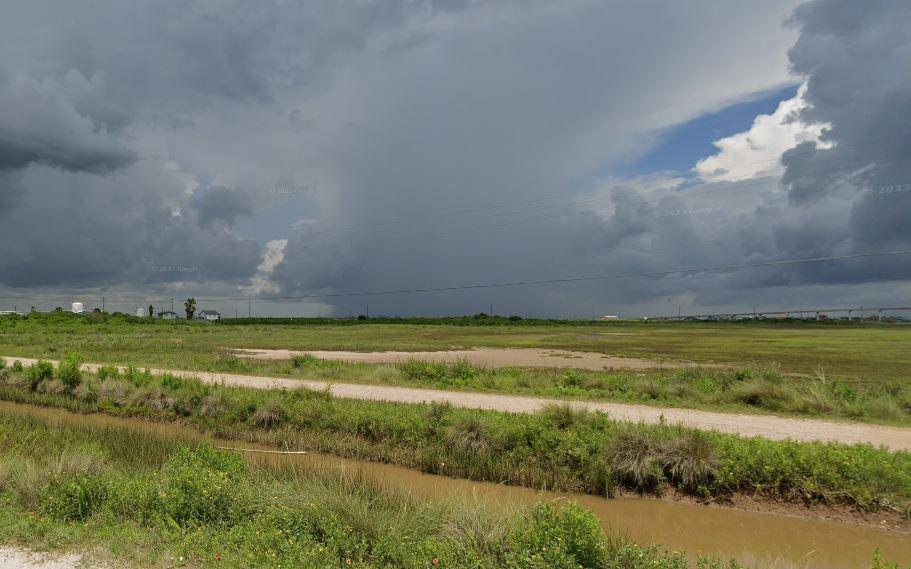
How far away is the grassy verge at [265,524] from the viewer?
225 inches

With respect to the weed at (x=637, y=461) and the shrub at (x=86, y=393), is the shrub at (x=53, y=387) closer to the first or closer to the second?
the shrub at (x=86, y=393)

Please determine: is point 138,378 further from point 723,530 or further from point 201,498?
point 723,530

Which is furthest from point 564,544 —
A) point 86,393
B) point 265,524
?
point 86,393

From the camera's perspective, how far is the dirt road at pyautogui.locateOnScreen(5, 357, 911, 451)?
1360cm

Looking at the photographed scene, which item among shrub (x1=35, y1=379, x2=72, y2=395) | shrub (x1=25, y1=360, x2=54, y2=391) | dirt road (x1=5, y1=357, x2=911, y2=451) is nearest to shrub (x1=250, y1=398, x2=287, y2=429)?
dirt road (x1=5, y1=357, x2=911, y2=451)

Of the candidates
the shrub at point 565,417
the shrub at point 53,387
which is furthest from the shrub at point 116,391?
the shrub at point 565,417

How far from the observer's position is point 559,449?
38.5 ft

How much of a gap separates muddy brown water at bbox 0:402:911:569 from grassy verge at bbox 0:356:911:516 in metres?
0.46

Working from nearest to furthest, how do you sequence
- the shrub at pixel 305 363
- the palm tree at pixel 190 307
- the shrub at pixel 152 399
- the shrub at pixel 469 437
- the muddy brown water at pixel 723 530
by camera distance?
1. the muddy brown water at pixel 723 530
2. the shrub at pixel 469 437
3. the shrub at pixel 152 399
4. the shrub at pixel 305 363
5. the palm tree at pixel 190 307

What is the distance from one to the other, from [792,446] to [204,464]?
1101 centimetres

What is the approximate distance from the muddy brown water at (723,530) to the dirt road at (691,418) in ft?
9.11

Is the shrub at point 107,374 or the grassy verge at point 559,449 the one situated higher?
the shrub at point 107,374

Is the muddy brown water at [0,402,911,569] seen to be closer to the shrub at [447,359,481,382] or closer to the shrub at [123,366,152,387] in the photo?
the shrub at [123,366,152,387]

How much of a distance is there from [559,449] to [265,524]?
6.93 meters
